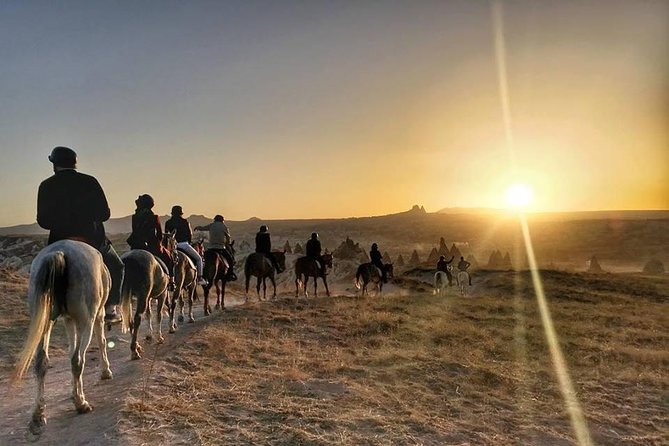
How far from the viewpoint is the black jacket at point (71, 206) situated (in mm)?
7207

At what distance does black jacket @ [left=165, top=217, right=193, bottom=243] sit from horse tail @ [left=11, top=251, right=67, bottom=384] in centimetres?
949

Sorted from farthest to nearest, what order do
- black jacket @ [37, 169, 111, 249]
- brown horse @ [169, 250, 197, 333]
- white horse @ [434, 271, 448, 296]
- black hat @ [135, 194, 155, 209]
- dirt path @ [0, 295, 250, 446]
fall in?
white horse @ [434, 271, 448, 296], brown horse @ [169, 250, 197, 333], black hat @ [135, 194, 155, 209], black jacket @ [37, 169, 111, 249], dirt path @ [0, 295, 250, 446]

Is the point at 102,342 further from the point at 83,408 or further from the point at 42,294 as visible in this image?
the point at 42,294

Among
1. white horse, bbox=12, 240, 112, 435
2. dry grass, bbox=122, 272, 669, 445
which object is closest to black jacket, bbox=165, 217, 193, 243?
dry grass, bbox=122, 272, 669, 445

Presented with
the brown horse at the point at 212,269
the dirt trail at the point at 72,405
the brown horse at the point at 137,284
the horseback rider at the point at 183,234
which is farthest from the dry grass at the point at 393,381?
the horseback rider at the point at 183,234

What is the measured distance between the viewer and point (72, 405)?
726 cm

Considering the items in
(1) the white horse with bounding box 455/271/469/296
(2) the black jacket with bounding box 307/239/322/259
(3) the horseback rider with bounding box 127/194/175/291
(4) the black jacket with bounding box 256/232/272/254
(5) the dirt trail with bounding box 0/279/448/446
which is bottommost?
(1) the white horse with bounding box 455/271/469/296

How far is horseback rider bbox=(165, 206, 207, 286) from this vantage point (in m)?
15.3

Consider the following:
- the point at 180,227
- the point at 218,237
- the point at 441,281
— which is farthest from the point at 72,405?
the point at 441,281

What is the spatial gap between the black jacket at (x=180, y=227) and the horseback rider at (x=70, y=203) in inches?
324

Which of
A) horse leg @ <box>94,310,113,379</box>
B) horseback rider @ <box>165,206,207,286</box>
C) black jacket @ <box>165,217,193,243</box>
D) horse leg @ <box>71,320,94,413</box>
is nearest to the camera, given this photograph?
horse leg @ <box>71,320,94,413</box>

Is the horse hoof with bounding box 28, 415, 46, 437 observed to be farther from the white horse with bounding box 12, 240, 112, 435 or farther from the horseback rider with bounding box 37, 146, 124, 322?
the horseback rider with bounding box 37, 146, 124, 322

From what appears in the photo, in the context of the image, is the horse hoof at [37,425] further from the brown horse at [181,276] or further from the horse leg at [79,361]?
the brown horse at [181,276]

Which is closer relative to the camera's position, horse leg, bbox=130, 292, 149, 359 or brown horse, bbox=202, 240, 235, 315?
horse leg, bbox=130, 292, 149, 359
